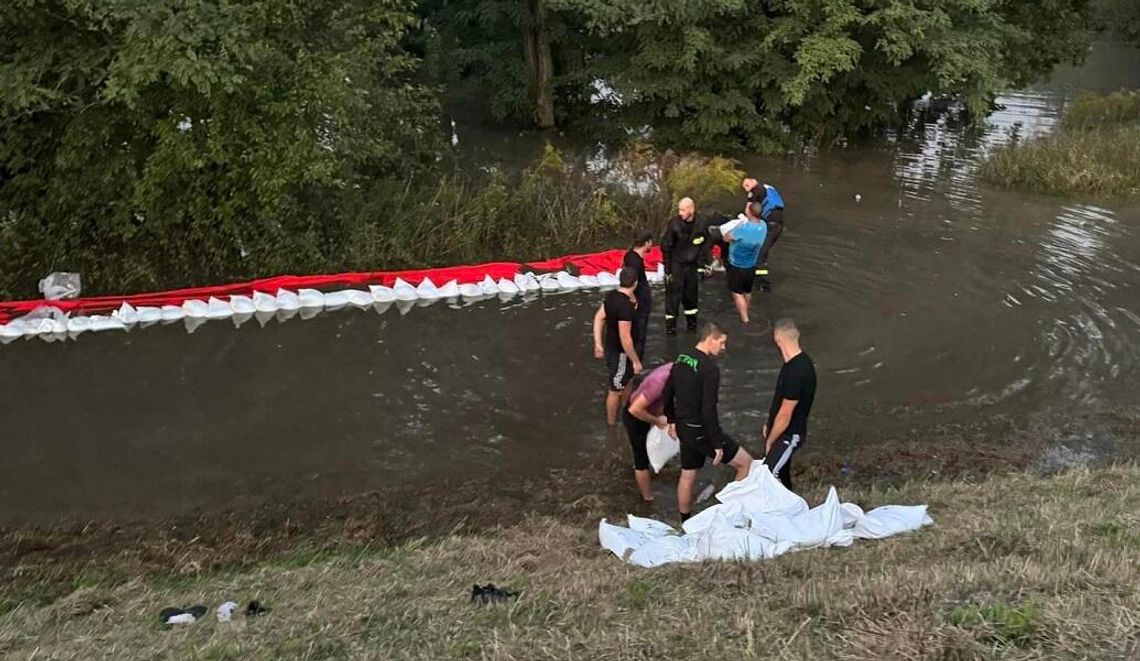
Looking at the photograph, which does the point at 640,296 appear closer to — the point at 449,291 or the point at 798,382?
the point at 798,382

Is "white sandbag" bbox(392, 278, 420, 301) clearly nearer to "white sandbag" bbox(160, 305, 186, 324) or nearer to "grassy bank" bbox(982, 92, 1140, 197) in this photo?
"white sandbag" bbox(160, 305, 186, 324)

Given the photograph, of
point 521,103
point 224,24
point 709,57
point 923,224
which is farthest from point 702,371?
point 521,103

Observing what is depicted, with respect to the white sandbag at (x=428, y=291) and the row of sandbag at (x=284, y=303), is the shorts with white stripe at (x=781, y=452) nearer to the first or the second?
the row of sandbag at (x=284, y=303)

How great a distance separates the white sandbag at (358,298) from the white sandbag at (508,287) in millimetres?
1680

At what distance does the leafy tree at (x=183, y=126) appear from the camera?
903 centimetres

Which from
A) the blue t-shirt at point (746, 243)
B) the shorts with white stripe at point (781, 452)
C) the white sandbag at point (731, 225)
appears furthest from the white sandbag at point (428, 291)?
the shorts with white stripe at point (781, 452)

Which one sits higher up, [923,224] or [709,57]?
[709,57]

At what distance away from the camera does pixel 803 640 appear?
12.9 ft

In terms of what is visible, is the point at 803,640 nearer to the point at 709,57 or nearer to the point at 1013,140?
A: the point at 709,57

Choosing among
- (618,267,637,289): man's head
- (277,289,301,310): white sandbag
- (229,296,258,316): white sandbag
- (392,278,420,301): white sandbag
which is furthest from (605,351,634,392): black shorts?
(229,296,258,316): white sandbag

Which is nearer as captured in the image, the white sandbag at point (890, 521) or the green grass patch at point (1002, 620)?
the green grass patch at point (1002, 620)

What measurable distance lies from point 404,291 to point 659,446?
5.35m

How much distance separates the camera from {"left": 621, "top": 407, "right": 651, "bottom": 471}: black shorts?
702cm

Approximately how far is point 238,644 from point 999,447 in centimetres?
681
